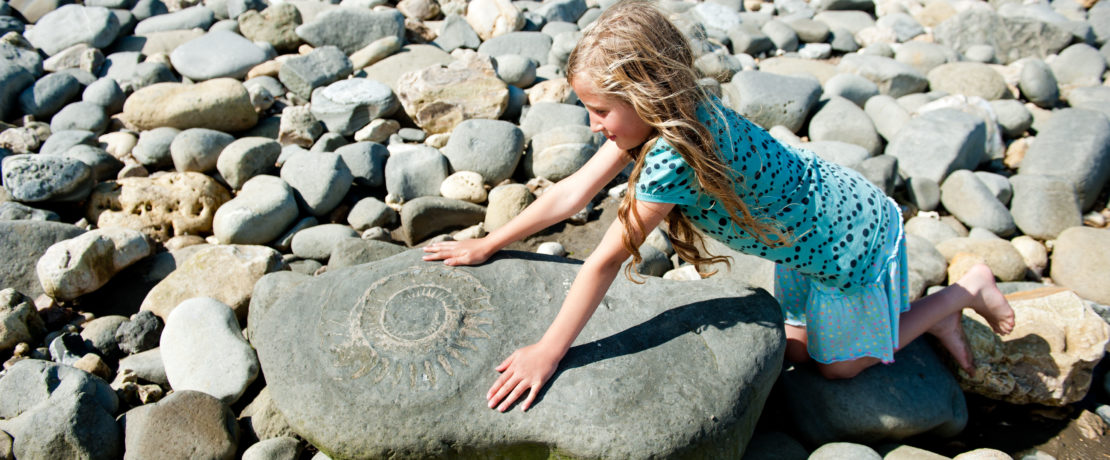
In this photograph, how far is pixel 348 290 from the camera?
2.56 meters

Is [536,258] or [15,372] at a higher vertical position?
[536,258]

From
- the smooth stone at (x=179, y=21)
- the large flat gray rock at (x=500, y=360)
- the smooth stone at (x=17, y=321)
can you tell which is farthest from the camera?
the smooth stone at (x=179, y=21)

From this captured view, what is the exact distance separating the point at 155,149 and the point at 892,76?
4.89m

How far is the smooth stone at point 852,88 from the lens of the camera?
4844mm

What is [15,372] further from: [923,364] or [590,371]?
[923,364]

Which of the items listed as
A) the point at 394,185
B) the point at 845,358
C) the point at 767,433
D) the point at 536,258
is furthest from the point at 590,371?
the point at 394,185

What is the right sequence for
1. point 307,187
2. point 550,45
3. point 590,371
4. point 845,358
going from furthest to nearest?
point 550,45 → point 307,187 → point 845,358 → point 590,371

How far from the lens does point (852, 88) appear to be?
4.86 meters

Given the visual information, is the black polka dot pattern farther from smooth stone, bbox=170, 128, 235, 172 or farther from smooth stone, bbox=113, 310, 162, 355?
smooth stone, bbox=170, 128, 235, 172

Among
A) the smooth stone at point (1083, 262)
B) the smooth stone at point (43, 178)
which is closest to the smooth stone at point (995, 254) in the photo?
the smooth stone at point (1083, 262)

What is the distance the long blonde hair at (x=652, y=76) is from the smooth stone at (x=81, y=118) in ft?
13.0

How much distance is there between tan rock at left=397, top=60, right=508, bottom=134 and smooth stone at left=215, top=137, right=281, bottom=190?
0.92 metres

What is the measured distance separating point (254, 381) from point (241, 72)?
3062 millimetres

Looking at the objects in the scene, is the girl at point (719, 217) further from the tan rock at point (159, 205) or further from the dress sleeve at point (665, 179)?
the tan rock at point (159, 205)
